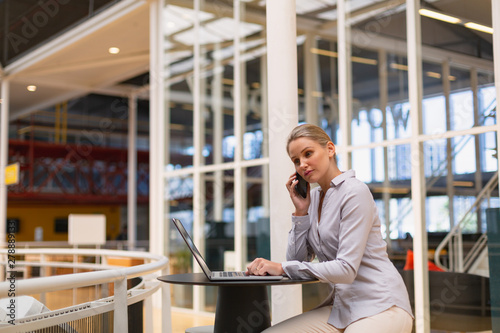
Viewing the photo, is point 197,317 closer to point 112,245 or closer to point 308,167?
point 308,167

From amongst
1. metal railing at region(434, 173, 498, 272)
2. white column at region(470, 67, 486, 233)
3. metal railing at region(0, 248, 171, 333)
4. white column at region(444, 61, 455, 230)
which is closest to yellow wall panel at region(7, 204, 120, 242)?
metal railing at region(434, 173, 498, 272)

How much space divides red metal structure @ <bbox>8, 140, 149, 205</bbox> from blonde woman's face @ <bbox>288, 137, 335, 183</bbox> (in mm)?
18228

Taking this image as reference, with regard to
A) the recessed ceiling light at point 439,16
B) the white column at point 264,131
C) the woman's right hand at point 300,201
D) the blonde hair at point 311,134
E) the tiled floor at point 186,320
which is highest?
the recessed ceiling light at point 439,16

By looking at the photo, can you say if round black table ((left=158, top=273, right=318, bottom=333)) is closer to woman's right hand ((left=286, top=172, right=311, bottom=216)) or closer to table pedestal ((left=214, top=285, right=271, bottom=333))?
table pedestal ((left=214, top=285, right=271, bottom=333))

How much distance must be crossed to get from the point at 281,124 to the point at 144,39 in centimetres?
749

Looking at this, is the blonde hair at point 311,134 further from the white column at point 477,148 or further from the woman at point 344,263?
the white column at point 477,148

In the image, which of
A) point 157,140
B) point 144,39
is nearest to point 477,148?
point 157,140

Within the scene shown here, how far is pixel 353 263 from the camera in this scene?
2018 millimetres

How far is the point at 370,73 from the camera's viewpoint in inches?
351

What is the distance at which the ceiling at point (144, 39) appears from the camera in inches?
211

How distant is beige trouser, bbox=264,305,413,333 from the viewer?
6.64 feet

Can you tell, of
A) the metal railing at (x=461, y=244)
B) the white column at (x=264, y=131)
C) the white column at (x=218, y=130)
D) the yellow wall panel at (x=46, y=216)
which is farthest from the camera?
the yellow wall panel at (x=46, y=216)

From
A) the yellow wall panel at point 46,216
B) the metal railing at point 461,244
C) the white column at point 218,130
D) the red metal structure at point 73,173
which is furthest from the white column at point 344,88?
the yellow wall panel at point 46,216

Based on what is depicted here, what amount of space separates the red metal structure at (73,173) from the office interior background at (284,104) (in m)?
5.27
